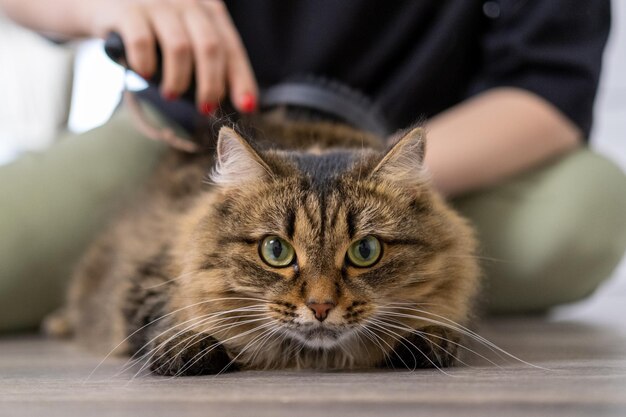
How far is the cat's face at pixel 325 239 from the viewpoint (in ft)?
3.73

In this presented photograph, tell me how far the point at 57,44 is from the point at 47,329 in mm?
979

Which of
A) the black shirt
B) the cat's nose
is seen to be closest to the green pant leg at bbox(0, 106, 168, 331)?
the black shirt

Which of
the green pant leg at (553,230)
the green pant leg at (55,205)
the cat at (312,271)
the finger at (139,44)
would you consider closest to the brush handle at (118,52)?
the finger at (139,44)

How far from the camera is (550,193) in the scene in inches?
80.3

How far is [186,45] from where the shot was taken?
60.3 inches

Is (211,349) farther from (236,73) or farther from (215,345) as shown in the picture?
(236,73)

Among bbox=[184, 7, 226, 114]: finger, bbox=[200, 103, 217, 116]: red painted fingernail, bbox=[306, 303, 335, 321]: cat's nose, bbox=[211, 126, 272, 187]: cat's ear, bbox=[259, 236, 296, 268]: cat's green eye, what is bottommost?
bbox=[306, 303, 335, 321]: cat's nose

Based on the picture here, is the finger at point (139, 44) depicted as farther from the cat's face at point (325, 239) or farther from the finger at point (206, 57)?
the cat's face at point (325, 239)

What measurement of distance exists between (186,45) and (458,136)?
0.82m

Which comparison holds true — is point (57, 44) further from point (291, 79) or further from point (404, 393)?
point (404, 393)

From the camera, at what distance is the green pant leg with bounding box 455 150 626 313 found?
1984mm

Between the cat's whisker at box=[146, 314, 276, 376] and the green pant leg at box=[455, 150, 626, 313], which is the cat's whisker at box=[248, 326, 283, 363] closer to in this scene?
the cat's whisker at box=[146, 314, 276, 376]

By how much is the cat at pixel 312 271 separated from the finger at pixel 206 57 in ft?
0.90

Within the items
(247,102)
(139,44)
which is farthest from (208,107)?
(139,44)
